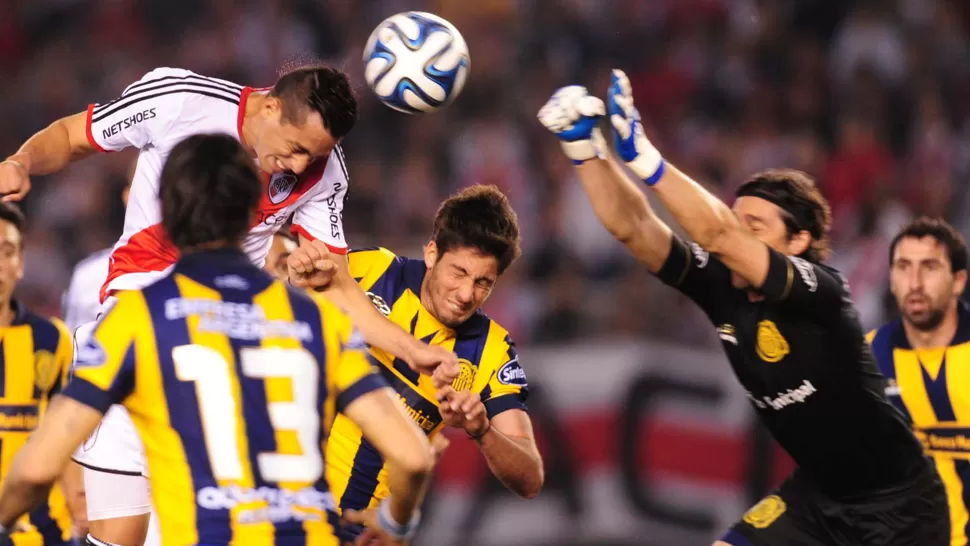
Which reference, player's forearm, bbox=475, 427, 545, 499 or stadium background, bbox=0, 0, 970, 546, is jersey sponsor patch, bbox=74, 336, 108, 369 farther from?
stadium background, bbox=0, 0, 970, 546

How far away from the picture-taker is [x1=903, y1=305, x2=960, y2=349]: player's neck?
24.2ft

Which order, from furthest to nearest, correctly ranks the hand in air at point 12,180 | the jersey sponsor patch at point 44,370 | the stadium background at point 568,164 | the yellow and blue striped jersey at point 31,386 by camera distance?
the stadium background at point 568,164 < the jersey sponsor patch at point 44,370 < the yellow and blue striped jersey at point 31,386 < the hand in air at point 12,180

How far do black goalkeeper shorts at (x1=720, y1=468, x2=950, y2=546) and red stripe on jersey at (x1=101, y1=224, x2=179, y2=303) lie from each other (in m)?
2.87

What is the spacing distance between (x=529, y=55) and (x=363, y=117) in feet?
5.85

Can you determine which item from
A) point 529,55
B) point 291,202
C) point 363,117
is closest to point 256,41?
point 363,117

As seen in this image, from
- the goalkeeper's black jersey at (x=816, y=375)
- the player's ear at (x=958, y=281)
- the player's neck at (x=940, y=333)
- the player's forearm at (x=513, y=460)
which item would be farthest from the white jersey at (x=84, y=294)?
the player's ear at (x=958, y=281)

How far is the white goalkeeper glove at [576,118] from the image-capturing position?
17.5 feet

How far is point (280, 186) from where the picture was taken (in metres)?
5.81

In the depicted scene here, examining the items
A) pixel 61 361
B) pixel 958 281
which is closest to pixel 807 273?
pixel 958 281

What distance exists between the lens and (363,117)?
12359 millimetres

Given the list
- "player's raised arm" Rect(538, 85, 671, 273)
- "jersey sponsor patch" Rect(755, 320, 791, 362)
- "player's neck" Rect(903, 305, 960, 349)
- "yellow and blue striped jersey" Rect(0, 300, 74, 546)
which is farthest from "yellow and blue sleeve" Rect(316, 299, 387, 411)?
"player's neck" Rect(903, 305, 960, 349)

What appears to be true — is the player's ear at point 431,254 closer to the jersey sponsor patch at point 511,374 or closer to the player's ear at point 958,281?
the jersey sponsor patch at point 511,374

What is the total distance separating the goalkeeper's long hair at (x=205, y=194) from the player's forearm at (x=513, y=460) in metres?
1.88

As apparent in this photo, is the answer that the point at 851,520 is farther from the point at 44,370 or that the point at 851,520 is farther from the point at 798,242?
the point at 44,370
